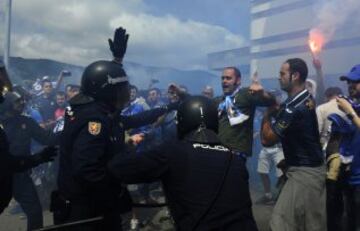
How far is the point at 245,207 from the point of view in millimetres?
2414

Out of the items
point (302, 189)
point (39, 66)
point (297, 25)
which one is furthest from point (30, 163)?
point (297, 25)

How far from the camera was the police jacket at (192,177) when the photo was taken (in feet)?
7.57

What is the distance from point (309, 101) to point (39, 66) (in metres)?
12.1

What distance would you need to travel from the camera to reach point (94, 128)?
285 cm

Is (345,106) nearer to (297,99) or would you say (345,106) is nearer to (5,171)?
(297,99)

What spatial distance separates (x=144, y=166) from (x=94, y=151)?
0.57m

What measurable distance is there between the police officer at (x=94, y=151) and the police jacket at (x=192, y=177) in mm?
414

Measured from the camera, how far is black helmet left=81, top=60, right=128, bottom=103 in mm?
3141

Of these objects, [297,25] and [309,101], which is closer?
[309,101]

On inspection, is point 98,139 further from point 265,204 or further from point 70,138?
point 265,204

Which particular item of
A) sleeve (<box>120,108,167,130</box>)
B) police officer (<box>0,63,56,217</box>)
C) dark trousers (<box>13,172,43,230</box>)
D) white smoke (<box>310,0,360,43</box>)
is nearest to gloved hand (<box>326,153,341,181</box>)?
sleeve (<box>120,108,167,130</box>)

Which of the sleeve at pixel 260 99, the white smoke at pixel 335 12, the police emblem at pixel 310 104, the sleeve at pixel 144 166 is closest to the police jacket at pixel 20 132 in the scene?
the sleeve at pixel 260 99

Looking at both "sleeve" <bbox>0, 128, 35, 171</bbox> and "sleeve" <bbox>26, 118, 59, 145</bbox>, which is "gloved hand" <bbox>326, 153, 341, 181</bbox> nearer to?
"sleeve" <bbox>0, 128, 35, 171</bbox>

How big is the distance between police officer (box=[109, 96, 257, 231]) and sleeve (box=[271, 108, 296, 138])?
5.79 ft
